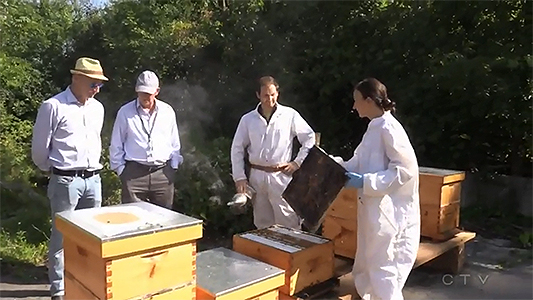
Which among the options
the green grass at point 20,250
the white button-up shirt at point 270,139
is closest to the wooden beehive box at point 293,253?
the white button-up shirt at point 270,139

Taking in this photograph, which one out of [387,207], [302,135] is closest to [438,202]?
[302,135]

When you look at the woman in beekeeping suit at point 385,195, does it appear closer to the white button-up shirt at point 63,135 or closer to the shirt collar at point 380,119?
the shirt collar at point 380,119

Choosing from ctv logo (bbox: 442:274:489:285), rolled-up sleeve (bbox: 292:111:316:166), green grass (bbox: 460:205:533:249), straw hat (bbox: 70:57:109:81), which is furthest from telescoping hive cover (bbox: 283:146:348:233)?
green grass (bbox: 460:205:533:249)

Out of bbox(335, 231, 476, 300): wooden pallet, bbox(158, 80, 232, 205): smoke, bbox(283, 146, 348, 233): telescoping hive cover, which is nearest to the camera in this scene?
bbox(283, 146, 348, 233): telescoping hive cover

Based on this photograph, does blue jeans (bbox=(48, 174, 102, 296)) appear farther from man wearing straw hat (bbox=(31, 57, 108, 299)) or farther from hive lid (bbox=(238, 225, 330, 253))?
hive lid (bbox=(238, 225, 330, 253))

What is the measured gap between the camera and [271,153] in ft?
11.7

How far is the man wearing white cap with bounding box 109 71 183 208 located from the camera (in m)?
3.39

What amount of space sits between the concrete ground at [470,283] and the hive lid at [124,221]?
6.25 ft

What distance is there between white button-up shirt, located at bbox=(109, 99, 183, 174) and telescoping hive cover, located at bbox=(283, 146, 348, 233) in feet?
3.25

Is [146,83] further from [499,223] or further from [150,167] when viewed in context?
[499,223]

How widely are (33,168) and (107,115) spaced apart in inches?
76.8

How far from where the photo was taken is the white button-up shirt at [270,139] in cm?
356

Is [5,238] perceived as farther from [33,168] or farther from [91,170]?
[91,170]

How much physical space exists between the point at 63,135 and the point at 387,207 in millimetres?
2010
